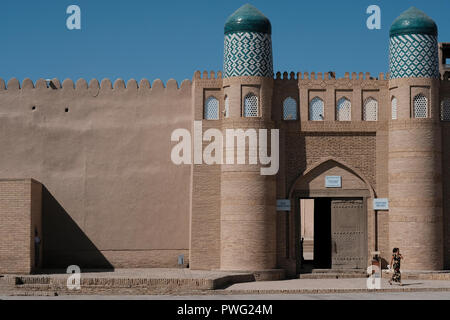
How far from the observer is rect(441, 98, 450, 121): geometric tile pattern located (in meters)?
19.7

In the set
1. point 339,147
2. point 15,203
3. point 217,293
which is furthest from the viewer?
point 339,147

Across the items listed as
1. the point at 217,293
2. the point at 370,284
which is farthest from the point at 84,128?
the point at 370,284

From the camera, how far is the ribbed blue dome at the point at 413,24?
62.6 feet

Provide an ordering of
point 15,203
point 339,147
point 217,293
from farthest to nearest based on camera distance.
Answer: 1. point 339,147
2. point 15,203
3. point 217,293

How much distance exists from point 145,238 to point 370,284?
17.4 feet

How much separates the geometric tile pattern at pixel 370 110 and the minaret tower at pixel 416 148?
0.56m

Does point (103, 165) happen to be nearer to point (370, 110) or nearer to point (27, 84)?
point (27, 84)

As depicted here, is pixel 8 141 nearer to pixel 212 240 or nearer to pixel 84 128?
pixel 84 128

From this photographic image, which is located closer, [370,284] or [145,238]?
[370,284]

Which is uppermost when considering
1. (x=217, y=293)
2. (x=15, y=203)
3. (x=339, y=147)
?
(x=339, y=147)

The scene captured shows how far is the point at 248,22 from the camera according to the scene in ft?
62.1

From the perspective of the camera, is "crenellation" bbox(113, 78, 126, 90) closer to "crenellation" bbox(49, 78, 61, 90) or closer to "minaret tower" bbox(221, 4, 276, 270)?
"crenellation" bbox(49, 78, 61, 90)

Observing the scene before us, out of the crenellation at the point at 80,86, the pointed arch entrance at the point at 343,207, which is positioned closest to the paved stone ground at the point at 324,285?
the pointed arch entrance at the point at 343,207

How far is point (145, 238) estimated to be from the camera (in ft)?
66.0
